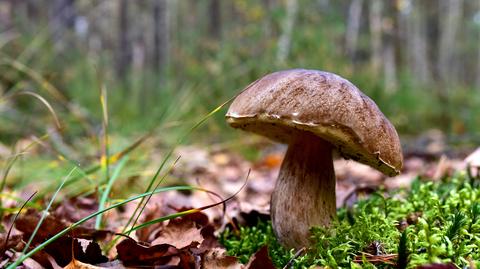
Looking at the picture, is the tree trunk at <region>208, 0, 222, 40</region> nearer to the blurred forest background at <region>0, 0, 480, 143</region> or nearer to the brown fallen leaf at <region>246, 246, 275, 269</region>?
the blurred forest background at <region>0, 0, 480, 143</region>

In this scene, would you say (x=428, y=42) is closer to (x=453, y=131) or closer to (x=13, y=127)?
(x=453, y=131)

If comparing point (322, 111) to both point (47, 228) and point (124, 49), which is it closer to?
point (47, 228)

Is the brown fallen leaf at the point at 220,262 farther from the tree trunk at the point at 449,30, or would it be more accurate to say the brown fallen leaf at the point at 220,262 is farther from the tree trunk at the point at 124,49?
the tree trunk at the point at 449,30

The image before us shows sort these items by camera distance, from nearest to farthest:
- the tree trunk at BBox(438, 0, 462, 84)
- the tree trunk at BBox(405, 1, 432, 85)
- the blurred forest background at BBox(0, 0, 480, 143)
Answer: the blurred forest background at BBox(0, 0, 480, 143) → the tree trunk at BBox(405, 1, 432, 85) → the tree trunk at BBox(438, 0, 462, 84)

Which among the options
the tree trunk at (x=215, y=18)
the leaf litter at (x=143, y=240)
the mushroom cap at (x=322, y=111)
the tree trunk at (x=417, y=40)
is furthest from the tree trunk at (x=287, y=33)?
the tree trunk at (x=417, y=40)

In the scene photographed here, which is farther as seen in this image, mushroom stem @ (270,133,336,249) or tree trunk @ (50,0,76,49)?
tree trunk @ (50,0,76,49)

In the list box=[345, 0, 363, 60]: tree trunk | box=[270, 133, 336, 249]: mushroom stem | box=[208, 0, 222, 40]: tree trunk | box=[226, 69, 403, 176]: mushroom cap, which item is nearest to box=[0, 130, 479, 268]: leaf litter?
box=[270, 133, 336, 249]: mushroom stem

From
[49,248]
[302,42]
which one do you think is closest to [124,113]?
[302,42]
